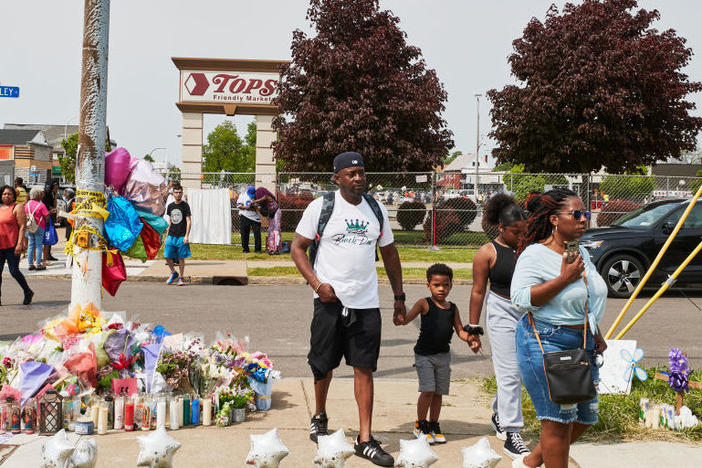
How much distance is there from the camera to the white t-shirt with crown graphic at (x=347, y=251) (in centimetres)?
493

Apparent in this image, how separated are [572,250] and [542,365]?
57 centimetres

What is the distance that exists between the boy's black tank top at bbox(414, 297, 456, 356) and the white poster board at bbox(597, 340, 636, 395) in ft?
5.40

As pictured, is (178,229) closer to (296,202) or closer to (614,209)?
(296,202)

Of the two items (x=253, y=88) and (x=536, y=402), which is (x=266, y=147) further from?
(x=536, y=402)

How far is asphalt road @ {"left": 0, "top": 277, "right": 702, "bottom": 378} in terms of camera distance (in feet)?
27.1

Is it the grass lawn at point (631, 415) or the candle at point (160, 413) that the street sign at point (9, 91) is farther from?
the grass lawn at point (631, 415)

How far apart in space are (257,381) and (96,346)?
1186 millimetres

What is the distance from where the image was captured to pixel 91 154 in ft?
18.7

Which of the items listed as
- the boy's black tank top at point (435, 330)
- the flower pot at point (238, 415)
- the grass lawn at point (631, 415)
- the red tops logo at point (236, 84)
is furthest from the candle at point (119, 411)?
the red tops logo at point (236, 84)

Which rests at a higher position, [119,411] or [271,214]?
[271,214]

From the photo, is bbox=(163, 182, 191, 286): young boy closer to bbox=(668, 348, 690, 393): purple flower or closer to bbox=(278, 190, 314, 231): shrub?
bbox=(278, 190, 314, 231): shrub

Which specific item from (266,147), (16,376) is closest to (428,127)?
(266,147)

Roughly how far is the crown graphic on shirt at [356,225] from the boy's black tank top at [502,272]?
0.92 metres

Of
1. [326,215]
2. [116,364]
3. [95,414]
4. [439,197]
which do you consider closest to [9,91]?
[116,364]
